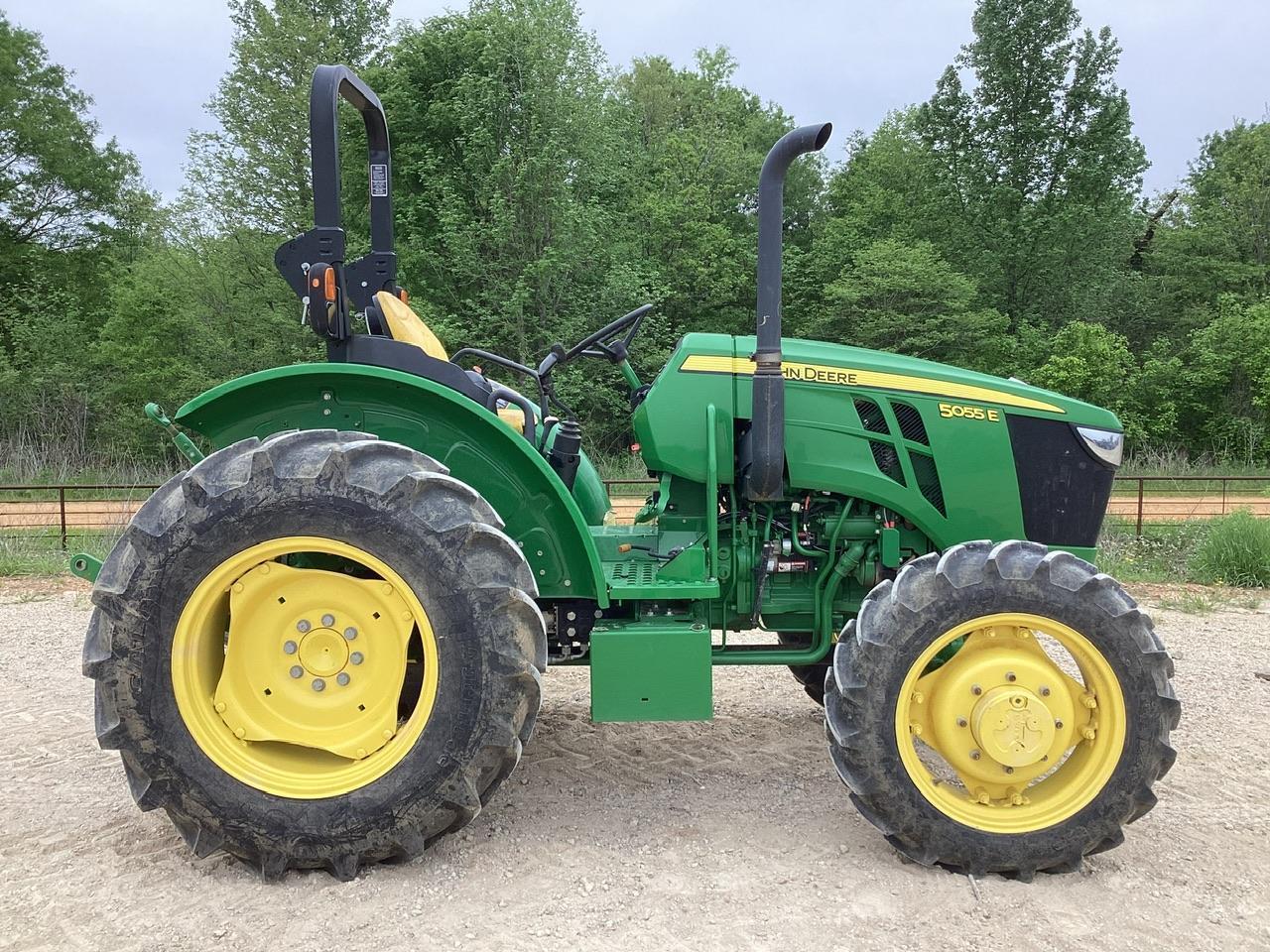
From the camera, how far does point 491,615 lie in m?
2.55

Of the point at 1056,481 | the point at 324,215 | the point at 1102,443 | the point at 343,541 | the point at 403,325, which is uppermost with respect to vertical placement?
the point at 324,215

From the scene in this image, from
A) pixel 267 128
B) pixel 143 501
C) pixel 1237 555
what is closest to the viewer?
pixel 1237 555

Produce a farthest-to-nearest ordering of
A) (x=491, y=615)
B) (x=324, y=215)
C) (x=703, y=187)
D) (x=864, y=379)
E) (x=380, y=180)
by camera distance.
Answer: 1. (x=703, y=187)
2. (x=380, y=180)
3. (x=864, y=379)
4. (x=324, y=215)
5. (x=491, y=615)

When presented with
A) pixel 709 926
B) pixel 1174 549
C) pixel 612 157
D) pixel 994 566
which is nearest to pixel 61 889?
pixel 709 926

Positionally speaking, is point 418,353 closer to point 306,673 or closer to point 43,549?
point 306,673

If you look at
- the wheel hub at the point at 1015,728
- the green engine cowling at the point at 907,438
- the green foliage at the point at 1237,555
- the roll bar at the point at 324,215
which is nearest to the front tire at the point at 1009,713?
the wheel hub at the point at 1015,728

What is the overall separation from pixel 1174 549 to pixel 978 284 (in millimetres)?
14619

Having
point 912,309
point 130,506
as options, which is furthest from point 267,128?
point 912,309

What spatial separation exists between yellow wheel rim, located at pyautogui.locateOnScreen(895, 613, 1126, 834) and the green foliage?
630 centimetres

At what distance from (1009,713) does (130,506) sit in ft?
36.3

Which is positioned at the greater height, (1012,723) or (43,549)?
(1012,723)

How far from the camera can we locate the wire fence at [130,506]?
966 centimetres

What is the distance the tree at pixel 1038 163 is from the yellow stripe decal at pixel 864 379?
21.4 m

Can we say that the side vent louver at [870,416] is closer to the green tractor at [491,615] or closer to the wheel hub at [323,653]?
the green tractor at [491,615]
